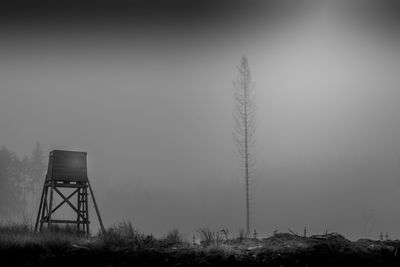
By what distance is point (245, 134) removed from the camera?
47.8 m

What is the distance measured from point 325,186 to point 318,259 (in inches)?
5475

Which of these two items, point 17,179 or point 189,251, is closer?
point 189,251

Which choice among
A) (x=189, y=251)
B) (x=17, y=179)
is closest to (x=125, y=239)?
(x=189, y=251)

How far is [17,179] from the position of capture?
8219 centimetres

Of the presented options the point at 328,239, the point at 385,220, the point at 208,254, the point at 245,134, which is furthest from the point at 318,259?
the point at 385,220

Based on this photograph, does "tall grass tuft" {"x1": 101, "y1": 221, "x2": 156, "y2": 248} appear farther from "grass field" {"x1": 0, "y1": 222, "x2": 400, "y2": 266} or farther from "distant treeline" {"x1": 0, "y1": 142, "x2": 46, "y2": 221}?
"distant treeline" {"x1": 0, "y1": 142, "x2": 46, "y2": 221}

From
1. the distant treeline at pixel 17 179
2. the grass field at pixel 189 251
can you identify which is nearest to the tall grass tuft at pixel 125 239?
the grass field at pixel 189 251

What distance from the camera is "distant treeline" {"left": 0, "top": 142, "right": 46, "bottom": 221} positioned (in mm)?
76438

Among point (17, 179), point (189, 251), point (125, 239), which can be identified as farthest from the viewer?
point (17, 179)

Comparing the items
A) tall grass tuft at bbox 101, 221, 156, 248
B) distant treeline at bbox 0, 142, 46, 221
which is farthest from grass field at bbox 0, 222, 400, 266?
distant treeline at bbox 0, 142, 46, 221

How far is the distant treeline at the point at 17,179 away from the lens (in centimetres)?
7644

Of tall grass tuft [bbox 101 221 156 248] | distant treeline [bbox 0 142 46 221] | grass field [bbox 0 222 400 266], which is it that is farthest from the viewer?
distant treeline [bbox 0 142 46 221]

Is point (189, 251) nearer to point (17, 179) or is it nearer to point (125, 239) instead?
point (125, 239)

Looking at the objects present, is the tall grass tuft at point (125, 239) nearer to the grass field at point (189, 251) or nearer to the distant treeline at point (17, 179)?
the grass field at point (189, 251)
